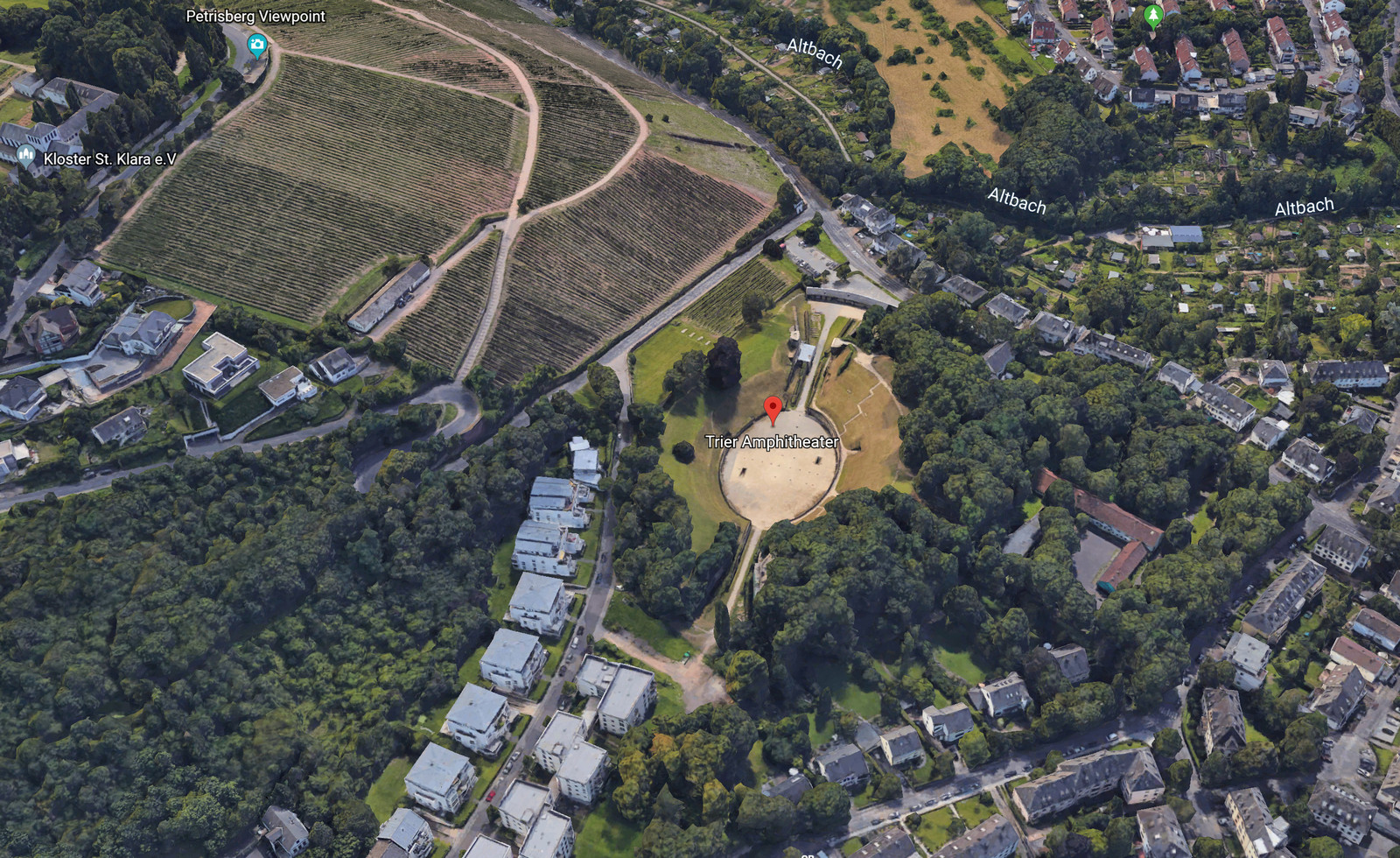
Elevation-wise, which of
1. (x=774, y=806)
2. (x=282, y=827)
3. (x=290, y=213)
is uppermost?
(x=290, y=213)

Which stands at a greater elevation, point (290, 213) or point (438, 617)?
point (290, 213)

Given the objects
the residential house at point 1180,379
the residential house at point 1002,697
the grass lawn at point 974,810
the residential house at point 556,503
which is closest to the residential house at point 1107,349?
the residential house at point 1180,379

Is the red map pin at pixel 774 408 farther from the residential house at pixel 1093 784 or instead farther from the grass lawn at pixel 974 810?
the residential house at pixel 1093 784

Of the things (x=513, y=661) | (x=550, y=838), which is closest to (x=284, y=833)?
(x=550, y=838)

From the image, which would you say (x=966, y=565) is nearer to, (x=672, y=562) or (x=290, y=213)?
(x=672, y=562)

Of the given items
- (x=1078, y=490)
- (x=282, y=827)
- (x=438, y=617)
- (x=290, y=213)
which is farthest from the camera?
(x=290, y=213)

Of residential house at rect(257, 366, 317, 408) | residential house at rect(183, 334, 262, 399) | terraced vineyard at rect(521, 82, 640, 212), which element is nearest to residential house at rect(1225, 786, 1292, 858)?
residential house at rect(257, 366, 317, 408)

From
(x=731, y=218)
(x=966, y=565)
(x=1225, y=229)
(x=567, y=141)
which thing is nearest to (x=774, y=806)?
(x=966, y=565)

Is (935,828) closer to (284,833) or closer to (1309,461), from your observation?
(284,833)
